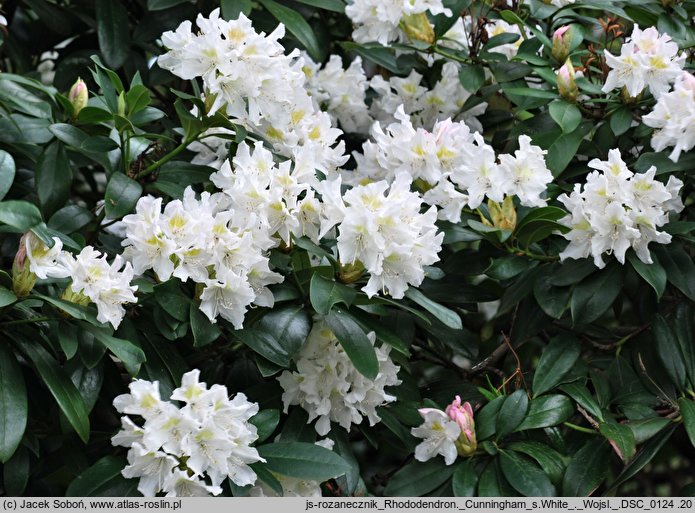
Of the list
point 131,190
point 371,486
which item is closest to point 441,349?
point 371,486

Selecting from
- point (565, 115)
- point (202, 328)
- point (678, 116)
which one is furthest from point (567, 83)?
point (202, 328)

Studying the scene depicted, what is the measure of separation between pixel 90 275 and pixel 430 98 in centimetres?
97

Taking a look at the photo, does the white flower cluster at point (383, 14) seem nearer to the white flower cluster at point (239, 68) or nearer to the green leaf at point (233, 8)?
the green leaf at point (233, 8)

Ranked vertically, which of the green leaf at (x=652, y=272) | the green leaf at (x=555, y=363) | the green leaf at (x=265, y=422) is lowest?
the green leaf at (x=265, y=422)

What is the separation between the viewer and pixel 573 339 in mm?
1834

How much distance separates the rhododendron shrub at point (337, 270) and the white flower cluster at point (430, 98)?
2.0 inches

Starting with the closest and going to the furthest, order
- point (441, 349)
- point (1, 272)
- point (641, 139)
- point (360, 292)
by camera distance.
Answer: point (1, 272)
point (360, 292)
point (641, 139)
point (441, 349)

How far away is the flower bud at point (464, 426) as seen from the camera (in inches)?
62.9

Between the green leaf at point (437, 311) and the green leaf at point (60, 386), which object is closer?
the green leaf at point (60, 386)

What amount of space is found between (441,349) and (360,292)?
1.78ft

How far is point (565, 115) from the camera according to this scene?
1.85m

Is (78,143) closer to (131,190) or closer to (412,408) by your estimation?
(131,190)

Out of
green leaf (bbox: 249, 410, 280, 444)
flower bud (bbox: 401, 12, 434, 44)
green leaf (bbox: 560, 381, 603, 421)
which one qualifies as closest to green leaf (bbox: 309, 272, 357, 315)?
green leaf (bbox: 249, 410, 280, 444)

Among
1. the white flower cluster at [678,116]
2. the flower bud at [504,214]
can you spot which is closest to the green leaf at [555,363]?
the flower bud at [504,214]
